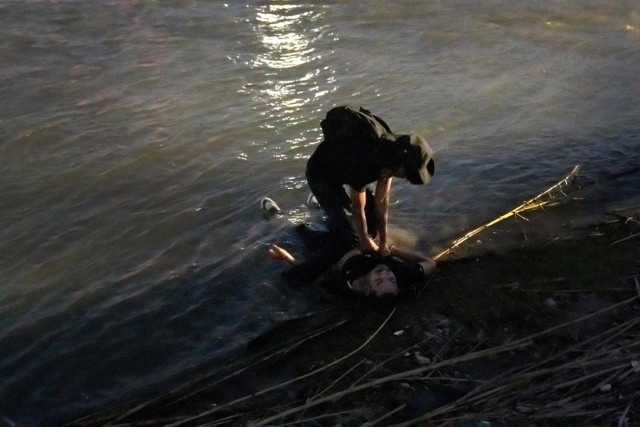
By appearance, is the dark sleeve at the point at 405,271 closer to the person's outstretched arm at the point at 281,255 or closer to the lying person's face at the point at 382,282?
the lying person's face at the point at 382,282

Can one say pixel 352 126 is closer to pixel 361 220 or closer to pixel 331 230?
pixel 361 220

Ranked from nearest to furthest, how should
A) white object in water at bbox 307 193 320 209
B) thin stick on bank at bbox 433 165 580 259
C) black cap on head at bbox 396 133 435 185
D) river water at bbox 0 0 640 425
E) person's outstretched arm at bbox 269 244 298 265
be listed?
black cap on head at bbox 396 133 435 185
river water at bbox 0 0 640 425
person's outstretched arm at bbox 269 244 298 265
thin stick on bank at bbox 433 165 580 259
white object in water at bbox 307 193 320 209

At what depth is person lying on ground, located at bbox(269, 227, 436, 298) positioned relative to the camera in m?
4.57

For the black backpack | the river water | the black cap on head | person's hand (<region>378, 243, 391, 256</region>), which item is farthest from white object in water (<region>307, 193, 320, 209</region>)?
the black cap on head

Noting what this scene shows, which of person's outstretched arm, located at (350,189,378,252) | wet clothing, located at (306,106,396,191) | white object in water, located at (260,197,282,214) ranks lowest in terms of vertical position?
white object in water, located at (260,197,282,214)

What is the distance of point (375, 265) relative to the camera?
15.6ft

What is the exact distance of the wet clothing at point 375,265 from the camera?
470 cm

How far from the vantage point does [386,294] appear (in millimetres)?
4547

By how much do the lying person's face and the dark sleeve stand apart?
0.26 feet

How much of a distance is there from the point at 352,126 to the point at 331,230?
3.35ft

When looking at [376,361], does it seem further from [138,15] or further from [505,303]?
[138,15]

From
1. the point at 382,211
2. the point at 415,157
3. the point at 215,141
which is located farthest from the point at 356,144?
the point at 215,141

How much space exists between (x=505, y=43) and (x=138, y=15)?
20.0 ft

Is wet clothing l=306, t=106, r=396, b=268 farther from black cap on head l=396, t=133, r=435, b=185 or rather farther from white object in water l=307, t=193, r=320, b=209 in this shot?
white object in water l=307, t=193, r=320, b=209
